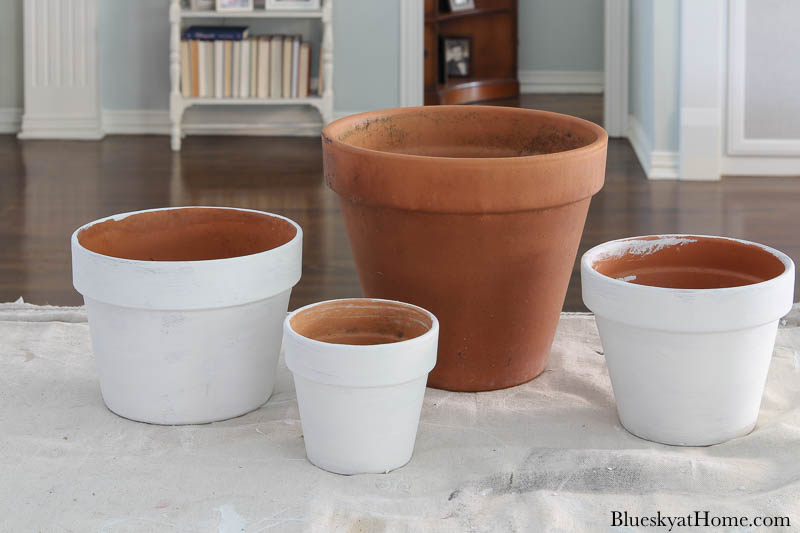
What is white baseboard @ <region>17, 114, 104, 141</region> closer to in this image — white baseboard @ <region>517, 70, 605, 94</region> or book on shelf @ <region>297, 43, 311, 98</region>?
book on shelf @ <region>297, 43, 311, 98</region>

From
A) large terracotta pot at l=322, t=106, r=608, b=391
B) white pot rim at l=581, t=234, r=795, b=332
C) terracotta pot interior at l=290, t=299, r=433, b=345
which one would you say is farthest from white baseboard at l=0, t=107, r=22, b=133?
white pot rim at l=581, t=234, r=795, b=332

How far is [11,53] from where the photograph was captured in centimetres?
386

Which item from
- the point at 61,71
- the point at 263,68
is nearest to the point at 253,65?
the point at 263,68

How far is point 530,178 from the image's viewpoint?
53.7 inches

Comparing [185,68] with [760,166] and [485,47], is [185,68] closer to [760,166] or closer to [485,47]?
[485,47]

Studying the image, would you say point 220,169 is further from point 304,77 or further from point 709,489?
point 709,489

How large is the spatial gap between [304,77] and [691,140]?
4.65 ft

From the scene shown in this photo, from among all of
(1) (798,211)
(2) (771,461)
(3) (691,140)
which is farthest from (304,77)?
(2) (771,461)

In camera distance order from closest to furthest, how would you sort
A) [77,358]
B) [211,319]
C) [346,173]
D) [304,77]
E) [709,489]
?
[709,489] → [211,319] → [346,173] → [77,358] → [304,77]

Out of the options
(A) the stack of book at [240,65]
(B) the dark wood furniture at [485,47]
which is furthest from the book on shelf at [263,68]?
(B) the dark wood furniture at [485,47]

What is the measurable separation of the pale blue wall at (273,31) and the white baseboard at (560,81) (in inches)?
51.1

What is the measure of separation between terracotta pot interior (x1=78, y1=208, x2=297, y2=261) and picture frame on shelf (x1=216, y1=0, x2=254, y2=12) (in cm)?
222

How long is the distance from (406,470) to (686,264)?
53 cm

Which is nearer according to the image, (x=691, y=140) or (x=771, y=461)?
(x=771, y=461)
